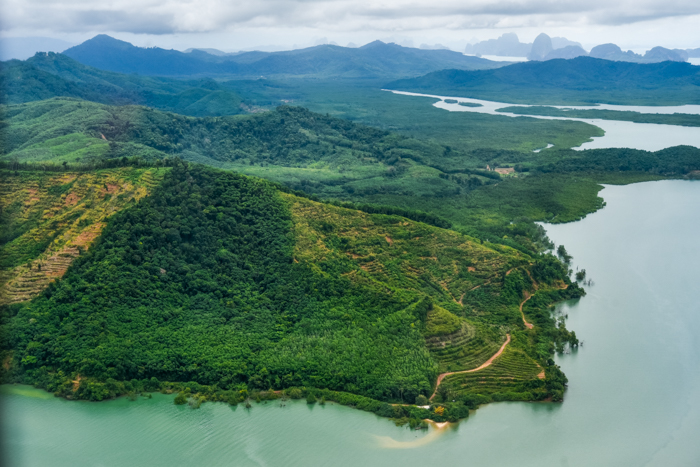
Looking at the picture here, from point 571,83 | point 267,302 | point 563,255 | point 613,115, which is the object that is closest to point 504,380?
point 267,302

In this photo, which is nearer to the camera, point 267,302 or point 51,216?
point 267,302

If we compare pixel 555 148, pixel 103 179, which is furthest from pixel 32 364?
pixel 555 148

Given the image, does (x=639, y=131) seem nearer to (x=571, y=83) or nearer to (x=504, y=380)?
(x=571, y=83)

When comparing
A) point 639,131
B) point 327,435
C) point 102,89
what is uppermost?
point 102,89

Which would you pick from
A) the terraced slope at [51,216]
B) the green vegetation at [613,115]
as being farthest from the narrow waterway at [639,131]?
the terraced slope at [51,216]

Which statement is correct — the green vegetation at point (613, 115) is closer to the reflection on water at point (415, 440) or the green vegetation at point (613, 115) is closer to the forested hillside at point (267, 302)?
the forested hillside at point (267, 302)

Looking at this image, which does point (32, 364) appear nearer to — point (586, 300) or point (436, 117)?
point (586, 300)

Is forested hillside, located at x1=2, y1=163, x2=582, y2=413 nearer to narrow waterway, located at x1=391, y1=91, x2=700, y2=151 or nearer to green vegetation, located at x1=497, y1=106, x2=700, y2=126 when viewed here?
narrow waterway, located at x1=391, y1=91, x2=700, y2=151
